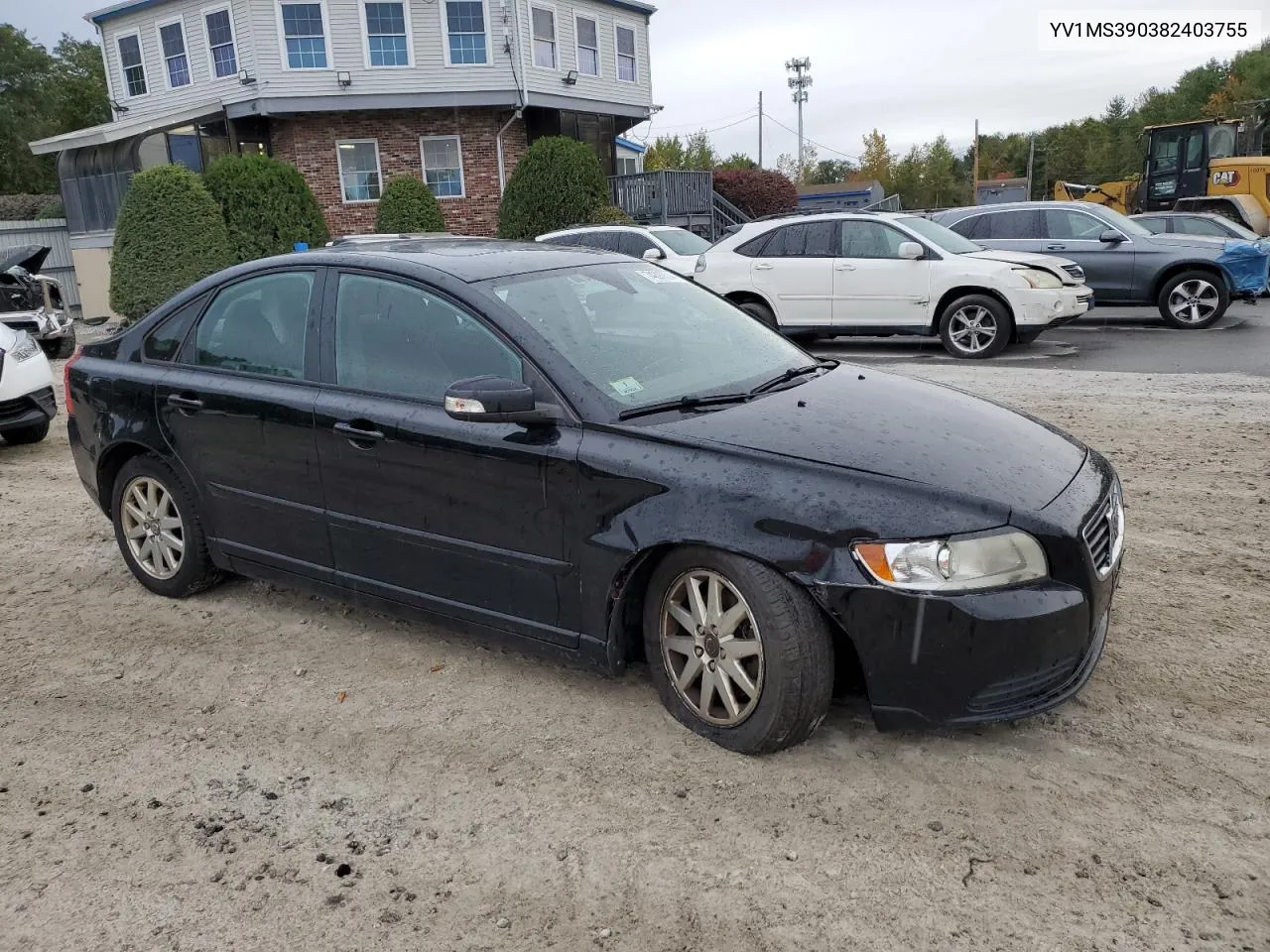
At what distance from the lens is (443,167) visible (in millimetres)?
26062

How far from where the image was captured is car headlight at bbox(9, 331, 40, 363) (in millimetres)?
8062

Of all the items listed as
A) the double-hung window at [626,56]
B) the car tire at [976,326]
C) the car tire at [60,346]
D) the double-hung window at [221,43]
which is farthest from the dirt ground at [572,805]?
the double-hung window at [626,56]

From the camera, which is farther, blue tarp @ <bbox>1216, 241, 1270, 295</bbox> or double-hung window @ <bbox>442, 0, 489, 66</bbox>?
double-hung window @ <bbox>442, 0, 489, 66</bbox>

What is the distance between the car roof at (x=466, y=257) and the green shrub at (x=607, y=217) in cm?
1769

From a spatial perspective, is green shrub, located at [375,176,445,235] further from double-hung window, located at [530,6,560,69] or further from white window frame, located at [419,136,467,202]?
double-hung window, located at [530,6,560,69]

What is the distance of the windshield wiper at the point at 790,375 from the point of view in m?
3.76

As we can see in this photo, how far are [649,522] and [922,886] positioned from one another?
1264 mm

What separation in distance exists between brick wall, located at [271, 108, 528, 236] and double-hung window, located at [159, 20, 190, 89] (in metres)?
3.07

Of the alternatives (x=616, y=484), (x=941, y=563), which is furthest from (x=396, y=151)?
(x=941, y=563)

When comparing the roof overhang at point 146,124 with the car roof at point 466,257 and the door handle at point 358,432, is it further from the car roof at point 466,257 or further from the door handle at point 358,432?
the door handle at point 358,432

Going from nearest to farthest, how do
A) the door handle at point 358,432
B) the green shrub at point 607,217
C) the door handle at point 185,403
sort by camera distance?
1. the door handle at point 358,432
2. the door handle at point 185,403
3. the green shrub at point 607,217

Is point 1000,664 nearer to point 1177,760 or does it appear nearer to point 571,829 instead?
point 1177,760

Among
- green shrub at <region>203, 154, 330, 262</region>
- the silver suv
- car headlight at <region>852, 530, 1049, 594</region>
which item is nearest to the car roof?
car headlight at <region>852, 530, 1049, 594</region>

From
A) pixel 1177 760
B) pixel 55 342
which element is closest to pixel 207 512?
pixel 1177 760
